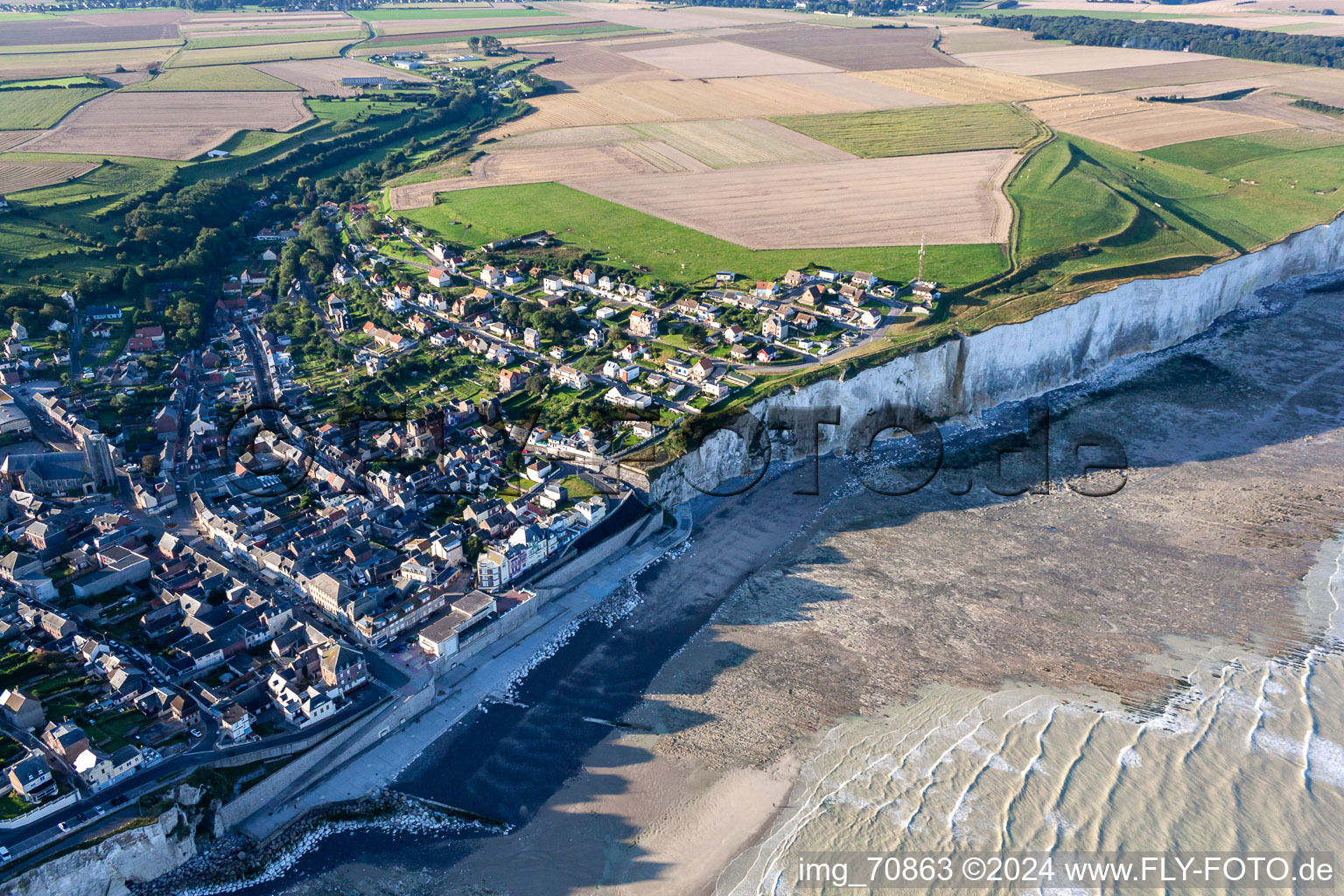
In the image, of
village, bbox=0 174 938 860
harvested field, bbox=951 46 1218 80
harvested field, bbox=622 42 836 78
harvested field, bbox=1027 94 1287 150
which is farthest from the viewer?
harvested field, bbox=622 42 836 78

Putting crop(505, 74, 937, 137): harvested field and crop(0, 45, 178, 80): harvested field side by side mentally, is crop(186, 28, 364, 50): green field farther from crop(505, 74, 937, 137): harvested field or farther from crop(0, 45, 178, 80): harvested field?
crop(505, 74, 937, 137): harvested field

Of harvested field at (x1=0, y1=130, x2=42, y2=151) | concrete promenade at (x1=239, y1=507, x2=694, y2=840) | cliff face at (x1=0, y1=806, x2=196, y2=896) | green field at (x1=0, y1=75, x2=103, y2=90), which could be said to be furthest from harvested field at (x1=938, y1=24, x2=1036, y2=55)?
cliff face at (x1=0, y1=806, x2=196, y2=896)

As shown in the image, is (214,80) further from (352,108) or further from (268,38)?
(268,38)

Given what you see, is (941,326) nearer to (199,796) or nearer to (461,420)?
(461,420)

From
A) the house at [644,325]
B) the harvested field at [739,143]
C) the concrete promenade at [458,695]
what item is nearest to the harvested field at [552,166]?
the harvested field at [739,143]

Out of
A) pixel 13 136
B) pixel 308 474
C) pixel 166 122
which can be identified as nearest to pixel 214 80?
pixel 166 122
